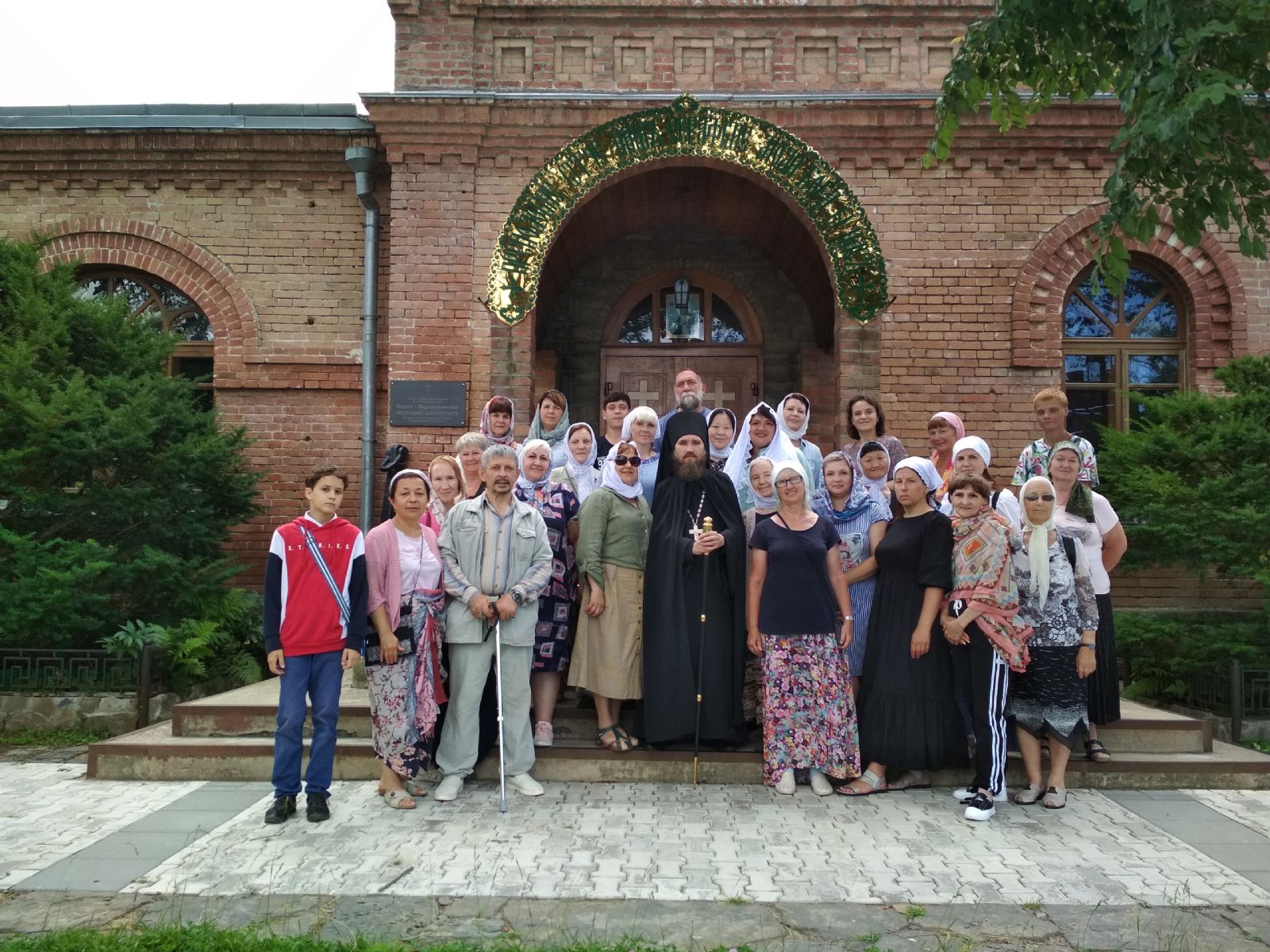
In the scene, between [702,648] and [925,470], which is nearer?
[702,648]

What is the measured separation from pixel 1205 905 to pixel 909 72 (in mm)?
7685

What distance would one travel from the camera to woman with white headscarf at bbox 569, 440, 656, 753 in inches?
229

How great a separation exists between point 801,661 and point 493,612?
68.0 inches

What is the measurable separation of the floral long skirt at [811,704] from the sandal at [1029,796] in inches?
34.1

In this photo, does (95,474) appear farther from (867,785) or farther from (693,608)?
(867,785)

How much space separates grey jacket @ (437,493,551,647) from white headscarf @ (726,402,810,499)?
1.21 m

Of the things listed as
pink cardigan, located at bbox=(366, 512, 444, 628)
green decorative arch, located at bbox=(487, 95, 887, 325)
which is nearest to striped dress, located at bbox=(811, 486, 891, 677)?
pink cardigan, located at bbox=(366, 512, 444, 628)

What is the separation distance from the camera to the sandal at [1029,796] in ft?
17.5

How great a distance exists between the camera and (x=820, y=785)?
5.46m

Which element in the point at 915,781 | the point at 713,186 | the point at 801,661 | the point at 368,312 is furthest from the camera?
the point at 713,186

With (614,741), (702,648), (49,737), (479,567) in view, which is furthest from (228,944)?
(49,737)

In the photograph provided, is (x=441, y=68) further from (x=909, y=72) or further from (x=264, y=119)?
(x=909, y=72)

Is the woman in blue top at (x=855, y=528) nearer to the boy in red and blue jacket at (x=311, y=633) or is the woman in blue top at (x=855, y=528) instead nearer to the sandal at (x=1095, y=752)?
the sandal at (x=1095, y=752)

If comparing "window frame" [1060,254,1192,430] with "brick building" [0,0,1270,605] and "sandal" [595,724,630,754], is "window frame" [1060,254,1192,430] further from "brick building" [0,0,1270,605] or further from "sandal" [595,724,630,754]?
"sandal" [595,724,630,754]
